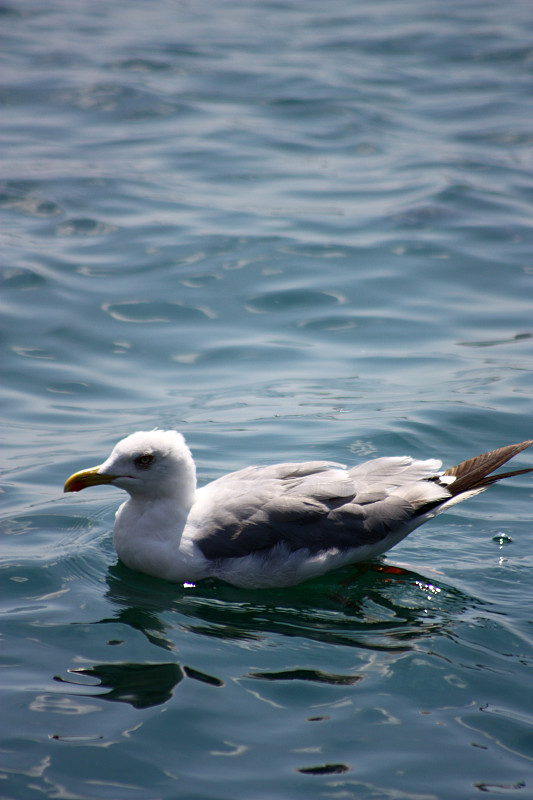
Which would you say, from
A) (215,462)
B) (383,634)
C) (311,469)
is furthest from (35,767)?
(215,462)

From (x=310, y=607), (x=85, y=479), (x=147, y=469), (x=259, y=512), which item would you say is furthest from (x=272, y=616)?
(x=85, y=479)

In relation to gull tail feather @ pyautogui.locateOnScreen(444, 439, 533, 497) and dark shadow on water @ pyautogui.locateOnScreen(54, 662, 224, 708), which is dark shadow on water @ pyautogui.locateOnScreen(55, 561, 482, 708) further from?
gull tail feather @ pyautogui.locateOnScreen(444, 439, 533, 497)

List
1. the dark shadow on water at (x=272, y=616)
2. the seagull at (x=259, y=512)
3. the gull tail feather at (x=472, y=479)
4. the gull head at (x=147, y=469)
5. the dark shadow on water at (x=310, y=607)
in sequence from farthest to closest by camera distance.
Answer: the gull tail feather at (x=472, y=479) → the gull head at (x=147, y=469) → the seagull at (x=259, y=512) → the dark shadow on water at (x=310, y=607) → the dark shadow on water at (x=272, y=616)

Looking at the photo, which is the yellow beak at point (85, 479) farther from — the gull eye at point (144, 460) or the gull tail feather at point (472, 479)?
the gull tail feather at point (472, 479)

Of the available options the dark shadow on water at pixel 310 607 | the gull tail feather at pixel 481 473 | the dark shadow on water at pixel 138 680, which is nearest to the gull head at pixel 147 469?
the dark shadow on water at pixel 310 607

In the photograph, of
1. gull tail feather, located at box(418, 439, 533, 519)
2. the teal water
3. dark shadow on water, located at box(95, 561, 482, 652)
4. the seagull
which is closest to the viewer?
the teal water

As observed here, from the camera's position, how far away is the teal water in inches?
198

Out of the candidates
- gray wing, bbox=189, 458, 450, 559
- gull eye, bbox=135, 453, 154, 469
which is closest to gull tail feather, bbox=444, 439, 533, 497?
gray wing, bbox=189, 458, 450, 559

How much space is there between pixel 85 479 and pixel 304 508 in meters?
1.51

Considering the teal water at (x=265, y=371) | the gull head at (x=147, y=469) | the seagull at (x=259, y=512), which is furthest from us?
the gull head at (x=147, y=469)

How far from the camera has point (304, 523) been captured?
261 inches

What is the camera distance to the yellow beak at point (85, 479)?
21.7 feet

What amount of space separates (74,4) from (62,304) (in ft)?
61.8

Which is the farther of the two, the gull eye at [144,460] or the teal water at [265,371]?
the gull eye at [144,460]
